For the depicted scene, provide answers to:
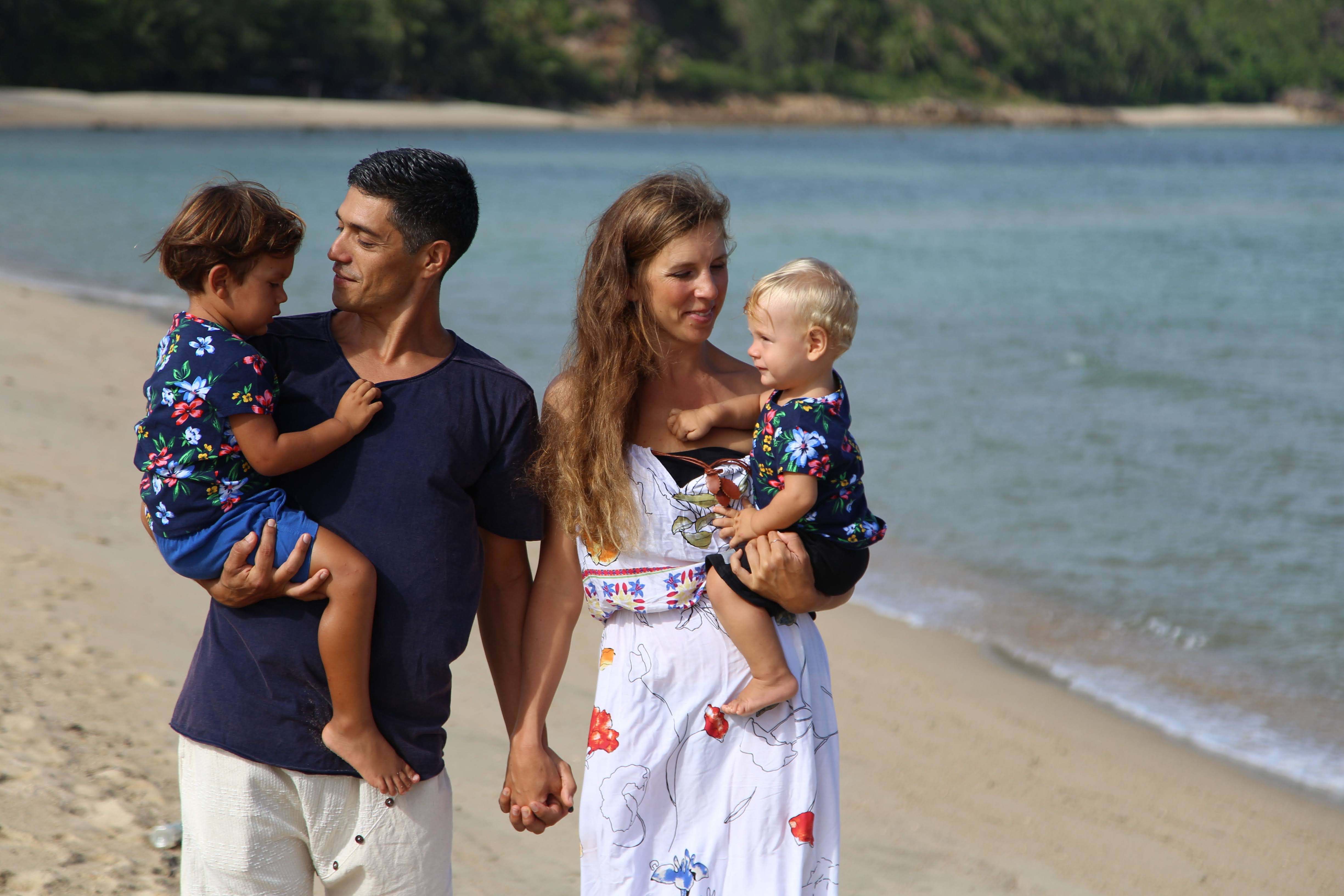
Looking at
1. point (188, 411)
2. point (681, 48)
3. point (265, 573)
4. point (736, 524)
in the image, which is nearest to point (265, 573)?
point (265, 573)

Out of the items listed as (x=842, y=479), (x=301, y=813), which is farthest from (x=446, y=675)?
(x=842, y=479)

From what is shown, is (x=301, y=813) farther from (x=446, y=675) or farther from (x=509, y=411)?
(x=509, y=411)

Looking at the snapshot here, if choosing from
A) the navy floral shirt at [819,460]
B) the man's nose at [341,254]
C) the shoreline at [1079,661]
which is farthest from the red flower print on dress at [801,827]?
the shoreline at [1079,661]

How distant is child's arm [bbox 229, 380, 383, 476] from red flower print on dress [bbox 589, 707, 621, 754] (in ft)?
2.26

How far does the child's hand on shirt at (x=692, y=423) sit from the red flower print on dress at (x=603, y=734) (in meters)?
0.54

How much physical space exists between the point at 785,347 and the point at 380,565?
32.1 inches

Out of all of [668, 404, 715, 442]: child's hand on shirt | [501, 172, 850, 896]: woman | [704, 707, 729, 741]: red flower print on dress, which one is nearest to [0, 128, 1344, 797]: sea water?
[501, 172, 850, 896]: woman

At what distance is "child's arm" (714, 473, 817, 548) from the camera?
2.12 metres

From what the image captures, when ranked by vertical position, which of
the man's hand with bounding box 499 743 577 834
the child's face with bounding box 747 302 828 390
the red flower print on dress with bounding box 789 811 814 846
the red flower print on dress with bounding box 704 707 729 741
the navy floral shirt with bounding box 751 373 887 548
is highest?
the child's face with bounding box 747 302 828 390

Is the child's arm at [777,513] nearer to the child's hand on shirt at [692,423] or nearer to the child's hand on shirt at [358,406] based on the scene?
the child's hand on shirt at [692,423]

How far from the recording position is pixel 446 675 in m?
2.18

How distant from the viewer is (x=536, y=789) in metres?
A: 2.32

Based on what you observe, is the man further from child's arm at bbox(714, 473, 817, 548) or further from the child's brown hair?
child's arm at bbox(714, 473, 817, 548)

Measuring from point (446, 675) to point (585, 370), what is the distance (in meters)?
0.62
